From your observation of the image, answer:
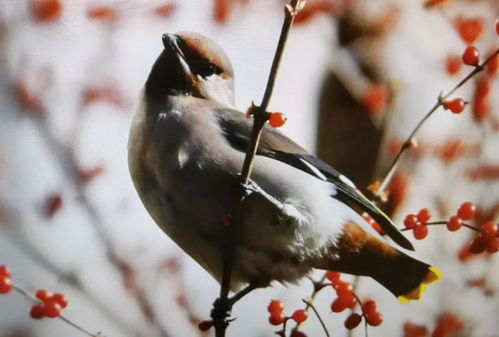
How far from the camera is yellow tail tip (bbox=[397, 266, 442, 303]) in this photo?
4.78 feet

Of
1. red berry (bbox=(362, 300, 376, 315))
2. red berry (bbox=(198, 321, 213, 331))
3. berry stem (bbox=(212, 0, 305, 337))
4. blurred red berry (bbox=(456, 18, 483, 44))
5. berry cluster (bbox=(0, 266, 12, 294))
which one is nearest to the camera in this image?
berry stem (bbox=(212, 0, 305, 337))

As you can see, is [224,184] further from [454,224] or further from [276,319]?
[454,224]

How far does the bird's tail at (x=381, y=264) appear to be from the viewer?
137cm

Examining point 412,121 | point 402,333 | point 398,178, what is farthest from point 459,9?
point 402,333

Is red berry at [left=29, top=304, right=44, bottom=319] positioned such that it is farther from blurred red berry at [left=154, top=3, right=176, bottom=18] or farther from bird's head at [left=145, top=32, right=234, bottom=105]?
blurred red berry at [left=154, top=3, right=176, bottom=18]

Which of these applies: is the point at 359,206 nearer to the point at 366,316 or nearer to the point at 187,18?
the point at 366,316

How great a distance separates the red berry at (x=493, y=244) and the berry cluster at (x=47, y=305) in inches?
38.1

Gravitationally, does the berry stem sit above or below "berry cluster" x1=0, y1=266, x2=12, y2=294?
above

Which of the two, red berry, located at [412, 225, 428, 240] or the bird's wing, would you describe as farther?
red berry, located at [412, 225, 428, 240]

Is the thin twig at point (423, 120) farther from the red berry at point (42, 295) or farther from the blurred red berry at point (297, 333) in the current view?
the red berry at point (42, 295)

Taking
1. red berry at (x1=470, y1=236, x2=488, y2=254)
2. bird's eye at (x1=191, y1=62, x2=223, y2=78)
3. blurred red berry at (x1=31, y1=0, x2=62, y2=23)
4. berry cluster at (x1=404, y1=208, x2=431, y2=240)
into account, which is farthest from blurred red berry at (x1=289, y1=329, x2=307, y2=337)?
blurred red berry at (x1=31, y1=0, x2=62, y2=23)

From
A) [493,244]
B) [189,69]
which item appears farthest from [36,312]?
[493,244]

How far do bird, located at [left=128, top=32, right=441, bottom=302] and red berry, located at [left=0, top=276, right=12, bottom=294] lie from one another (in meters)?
0.30

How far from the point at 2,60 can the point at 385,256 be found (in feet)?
2.82
